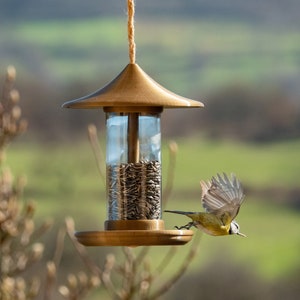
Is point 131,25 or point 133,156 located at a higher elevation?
point 131,25

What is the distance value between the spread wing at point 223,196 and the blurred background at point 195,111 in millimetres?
6381

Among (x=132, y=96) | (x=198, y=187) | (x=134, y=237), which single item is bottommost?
(x=198, y=187)

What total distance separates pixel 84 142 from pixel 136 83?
8575 mm

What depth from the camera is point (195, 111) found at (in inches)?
488

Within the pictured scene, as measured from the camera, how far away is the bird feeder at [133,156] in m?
3.59

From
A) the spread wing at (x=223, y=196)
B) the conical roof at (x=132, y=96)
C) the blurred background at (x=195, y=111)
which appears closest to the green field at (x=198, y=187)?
the blurred background at (x=195, y=111)

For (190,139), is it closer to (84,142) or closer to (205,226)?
(84,142)

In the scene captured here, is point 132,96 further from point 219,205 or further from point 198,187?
point 198,187

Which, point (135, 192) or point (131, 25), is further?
point (135, 192)

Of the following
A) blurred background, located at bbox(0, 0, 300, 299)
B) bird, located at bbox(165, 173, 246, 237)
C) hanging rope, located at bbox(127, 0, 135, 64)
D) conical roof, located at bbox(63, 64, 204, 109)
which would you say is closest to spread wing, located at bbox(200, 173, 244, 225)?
bird, located at bbox(165, 173, 246, 237)

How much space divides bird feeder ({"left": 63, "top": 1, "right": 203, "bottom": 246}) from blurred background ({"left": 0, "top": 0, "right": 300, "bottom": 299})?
20.4ft

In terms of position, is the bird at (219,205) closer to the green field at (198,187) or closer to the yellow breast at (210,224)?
the yellow breast at (210,224)

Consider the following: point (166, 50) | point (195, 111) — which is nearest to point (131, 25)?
point (195, 111)

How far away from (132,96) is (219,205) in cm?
49
